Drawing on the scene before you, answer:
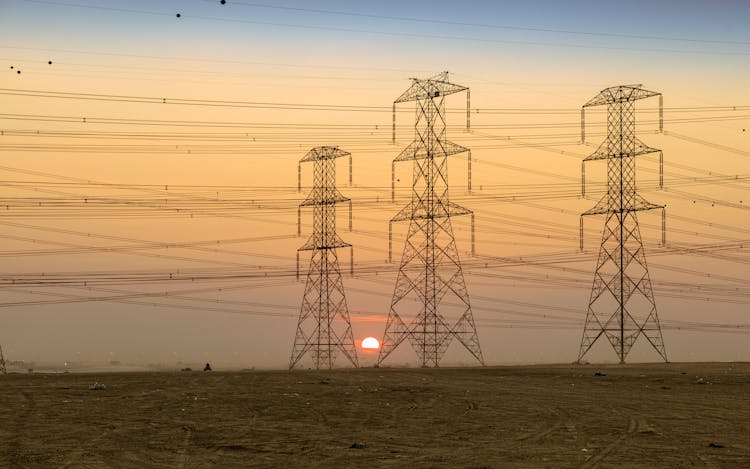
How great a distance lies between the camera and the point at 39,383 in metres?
50.9

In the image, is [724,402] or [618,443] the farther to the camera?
[724,402]

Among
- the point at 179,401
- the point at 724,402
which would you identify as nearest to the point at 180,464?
the point at 179,401

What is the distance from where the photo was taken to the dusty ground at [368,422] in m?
27.0

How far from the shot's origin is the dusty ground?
1062 inches

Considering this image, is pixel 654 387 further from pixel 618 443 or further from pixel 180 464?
pixel 180 464

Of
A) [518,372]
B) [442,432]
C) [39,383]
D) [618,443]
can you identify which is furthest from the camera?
[518,372]

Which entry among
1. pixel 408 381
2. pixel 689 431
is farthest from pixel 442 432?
pixel 408 381

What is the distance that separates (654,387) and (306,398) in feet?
67.5

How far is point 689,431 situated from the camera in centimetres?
3288

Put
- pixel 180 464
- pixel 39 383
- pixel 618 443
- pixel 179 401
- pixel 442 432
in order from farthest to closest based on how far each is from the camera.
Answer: pixel 39 383 → pixel 179 401 → pixel 442 432 → pixel 618 443 → pixel 180 464

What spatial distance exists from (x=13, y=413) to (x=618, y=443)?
74.2ft

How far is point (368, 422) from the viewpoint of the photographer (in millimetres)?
34906

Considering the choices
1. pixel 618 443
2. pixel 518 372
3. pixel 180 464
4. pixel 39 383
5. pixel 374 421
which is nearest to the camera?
pixel 180 464

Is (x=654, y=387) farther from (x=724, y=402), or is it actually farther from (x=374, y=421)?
(x=374, y=421)
